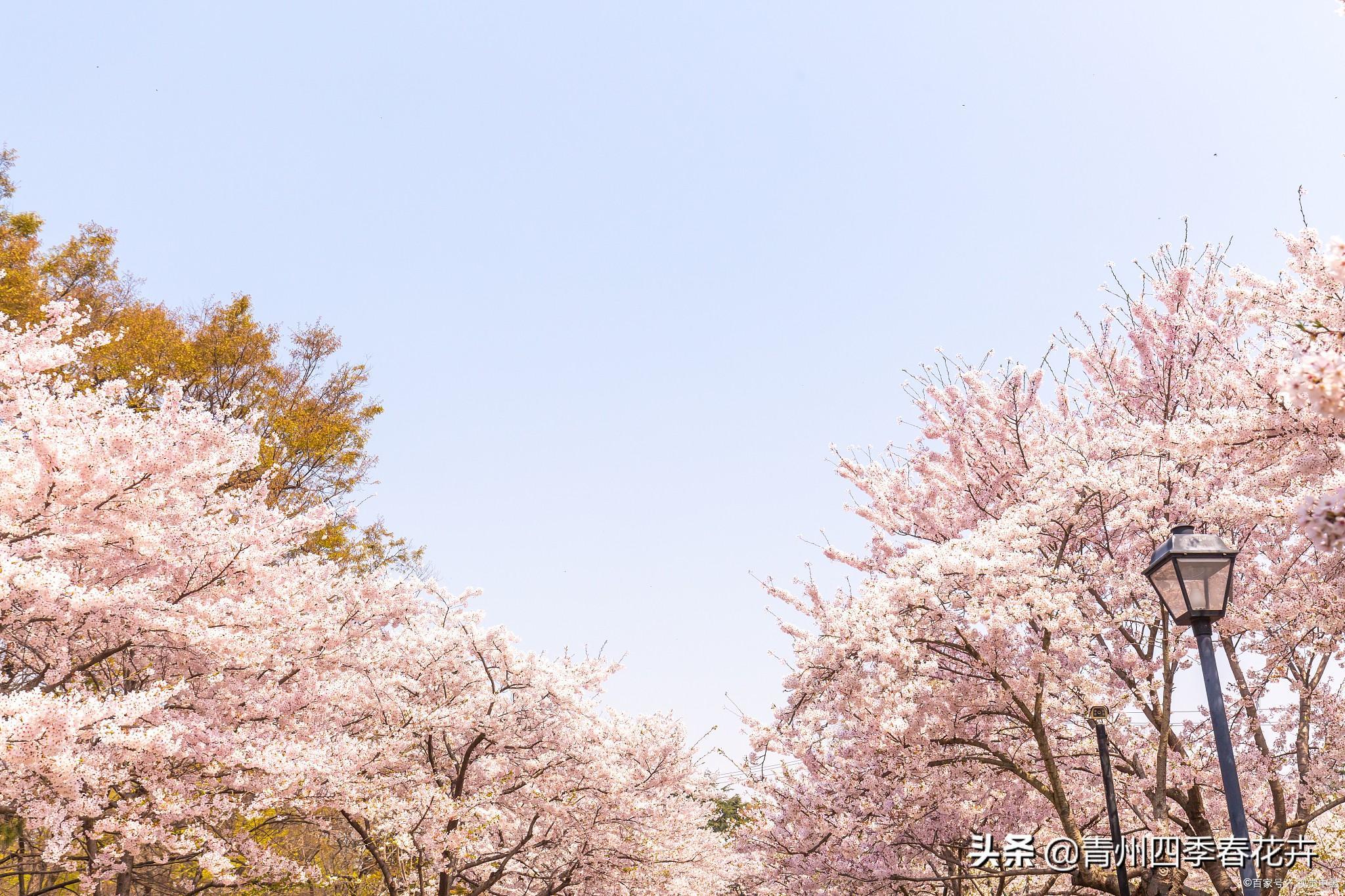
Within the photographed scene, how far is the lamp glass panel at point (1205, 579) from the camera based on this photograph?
225 inches

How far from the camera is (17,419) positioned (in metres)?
8.43

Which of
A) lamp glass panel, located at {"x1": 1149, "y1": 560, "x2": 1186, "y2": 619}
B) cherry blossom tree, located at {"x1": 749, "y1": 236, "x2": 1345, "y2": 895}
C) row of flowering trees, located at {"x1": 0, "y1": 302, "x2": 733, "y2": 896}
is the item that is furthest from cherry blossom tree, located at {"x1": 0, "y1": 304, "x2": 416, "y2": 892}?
lamp glass panel, located at {"x1": 1149, "y1": 560, "x2": 1186, "y2": 619}

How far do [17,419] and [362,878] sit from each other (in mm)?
8769

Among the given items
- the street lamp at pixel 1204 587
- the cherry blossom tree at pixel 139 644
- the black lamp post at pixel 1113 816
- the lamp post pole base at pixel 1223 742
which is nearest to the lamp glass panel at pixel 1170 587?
the street lamp at pixel 1204 587

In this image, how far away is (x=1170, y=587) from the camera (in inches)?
231

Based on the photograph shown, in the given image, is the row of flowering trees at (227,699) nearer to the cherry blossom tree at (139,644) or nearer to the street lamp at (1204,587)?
the cherry blossom tree at (139,644)

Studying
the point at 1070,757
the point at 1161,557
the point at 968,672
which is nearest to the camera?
the point at 1161,557

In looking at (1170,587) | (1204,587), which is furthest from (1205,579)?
(1170,587)

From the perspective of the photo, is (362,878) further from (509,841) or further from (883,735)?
(883,735)

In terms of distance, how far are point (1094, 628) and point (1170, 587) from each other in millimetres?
2088

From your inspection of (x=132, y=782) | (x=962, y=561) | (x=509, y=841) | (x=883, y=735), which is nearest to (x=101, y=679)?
(x=132, y=782)

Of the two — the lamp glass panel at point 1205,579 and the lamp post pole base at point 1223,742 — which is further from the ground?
the lamp glass panel at point 1205,579

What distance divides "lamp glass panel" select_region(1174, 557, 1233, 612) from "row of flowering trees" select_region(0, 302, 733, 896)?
23.6 ft

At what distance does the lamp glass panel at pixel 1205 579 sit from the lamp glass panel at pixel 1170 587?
6cm
